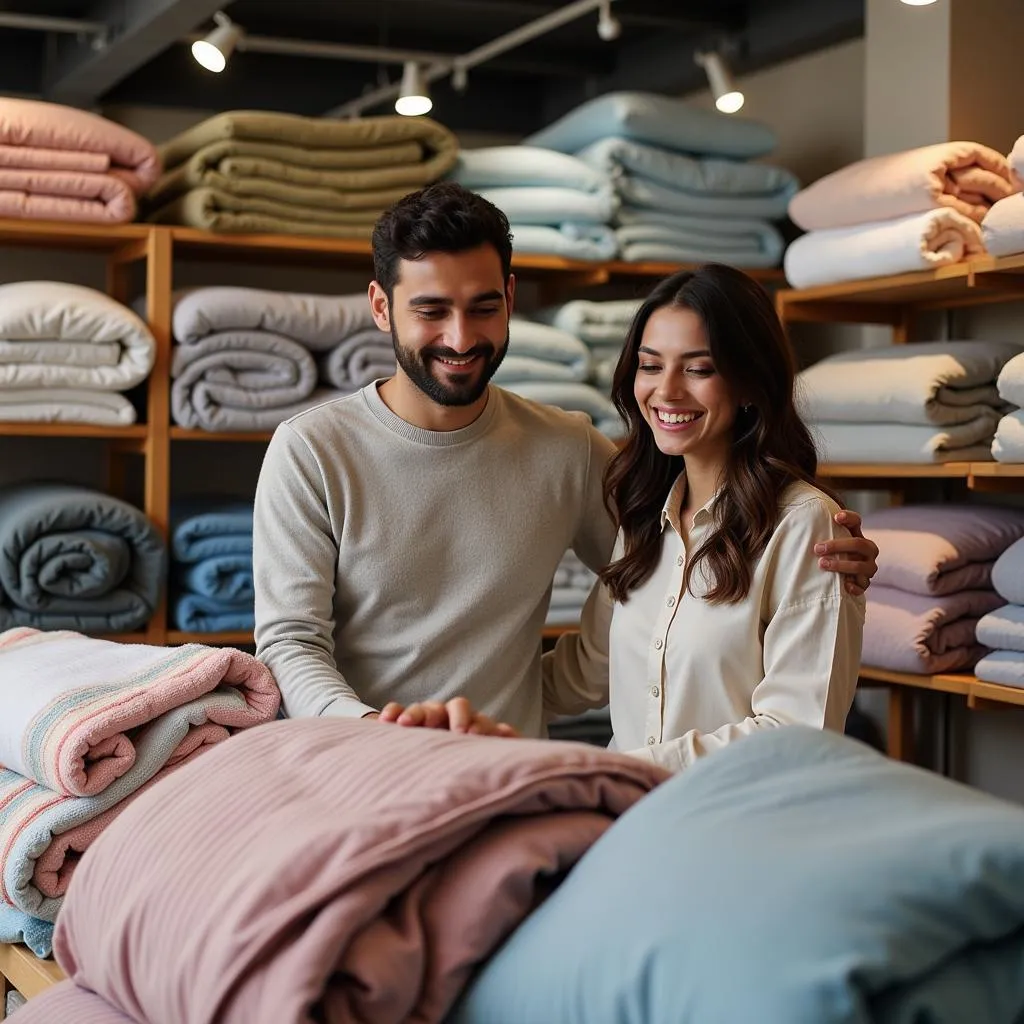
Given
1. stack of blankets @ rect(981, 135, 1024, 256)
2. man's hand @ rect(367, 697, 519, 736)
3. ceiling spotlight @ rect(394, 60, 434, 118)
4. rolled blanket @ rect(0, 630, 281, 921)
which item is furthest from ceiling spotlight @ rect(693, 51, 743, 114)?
man's hand @ rect(367, 697, 519, 736)

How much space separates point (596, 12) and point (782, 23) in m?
0.47

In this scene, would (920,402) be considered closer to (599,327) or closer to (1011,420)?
(1011,420)

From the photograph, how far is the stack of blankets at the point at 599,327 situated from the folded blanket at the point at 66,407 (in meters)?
1.01

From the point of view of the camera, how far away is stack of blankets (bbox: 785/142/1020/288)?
3.01 meters

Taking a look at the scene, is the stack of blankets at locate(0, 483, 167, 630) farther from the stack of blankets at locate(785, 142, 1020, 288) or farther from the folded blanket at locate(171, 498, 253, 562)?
the stack of blankets at locate(785, 142, 1020, 288)

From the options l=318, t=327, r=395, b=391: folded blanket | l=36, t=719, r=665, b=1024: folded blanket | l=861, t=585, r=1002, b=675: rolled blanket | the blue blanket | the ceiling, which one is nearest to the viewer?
the blue blanket

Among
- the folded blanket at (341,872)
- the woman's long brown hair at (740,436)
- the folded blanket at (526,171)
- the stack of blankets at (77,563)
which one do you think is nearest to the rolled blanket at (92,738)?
the folded blanket at (341,872)

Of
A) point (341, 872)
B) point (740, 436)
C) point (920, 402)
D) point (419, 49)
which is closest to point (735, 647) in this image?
point (740, 436)

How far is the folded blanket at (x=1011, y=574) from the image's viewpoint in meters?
2.85

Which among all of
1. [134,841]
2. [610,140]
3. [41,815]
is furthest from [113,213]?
[134,841]

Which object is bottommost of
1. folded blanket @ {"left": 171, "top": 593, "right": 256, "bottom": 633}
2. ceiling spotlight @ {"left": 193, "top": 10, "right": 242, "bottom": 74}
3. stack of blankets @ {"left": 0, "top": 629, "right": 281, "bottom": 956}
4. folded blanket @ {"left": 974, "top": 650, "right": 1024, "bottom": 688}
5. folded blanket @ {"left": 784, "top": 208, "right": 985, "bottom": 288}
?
folded blanket @ {"left": 974, "top": 650, "right": 1024, "bottom": 688}

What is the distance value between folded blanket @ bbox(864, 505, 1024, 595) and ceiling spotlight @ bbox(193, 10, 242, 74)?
1.64 metres

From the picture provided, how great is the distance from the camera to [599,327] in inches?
142

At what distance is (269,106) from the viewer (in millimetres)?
4312
